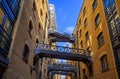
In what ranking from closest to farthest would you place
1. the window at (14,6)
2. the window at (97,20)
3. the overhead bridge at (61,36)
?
the window at (14,6), the window at (97,20), the overhead bridge at (61,36)

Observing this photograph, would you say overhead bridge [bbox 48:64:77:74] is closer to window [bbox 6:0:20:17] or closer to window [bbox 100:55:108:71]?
window [bbox 100:55:108:71]

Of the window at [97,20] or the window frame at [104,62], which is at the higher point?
the window at [97,20]

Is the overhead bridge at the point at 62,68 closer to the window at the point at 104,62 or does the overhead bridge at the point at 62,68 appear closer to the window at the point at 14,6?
the window at the point at 104,62

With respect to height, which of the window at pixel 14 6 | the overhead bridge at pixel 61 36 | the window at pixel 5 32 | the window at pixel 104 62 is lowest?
the window at pixel 104 62

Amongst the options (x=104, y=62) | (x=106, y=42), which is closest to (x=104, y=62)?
(x=104, y=62)

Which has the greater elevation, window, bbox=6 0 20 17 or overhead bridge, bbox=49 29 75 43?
overhead bridge, bbox=49 29 75 43

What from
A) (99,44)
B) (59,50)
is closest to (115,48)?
(99,44)

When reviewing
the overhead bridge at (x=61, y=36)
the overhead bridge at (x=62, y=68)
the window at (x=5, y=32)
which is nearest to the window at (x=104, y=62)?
the window at (x=5, y=32)

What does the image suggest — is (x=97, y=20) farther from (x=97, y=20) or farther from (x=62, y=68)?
(x=62, y=68)

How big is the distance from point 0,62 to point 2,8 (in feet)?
8.92

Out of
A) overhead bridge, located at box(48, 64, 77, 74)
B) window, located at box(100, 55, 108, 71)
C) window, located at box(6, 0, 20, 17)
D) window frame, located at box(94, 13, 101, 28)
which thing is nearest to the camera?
window, located at box(6, 0, 20, 17)

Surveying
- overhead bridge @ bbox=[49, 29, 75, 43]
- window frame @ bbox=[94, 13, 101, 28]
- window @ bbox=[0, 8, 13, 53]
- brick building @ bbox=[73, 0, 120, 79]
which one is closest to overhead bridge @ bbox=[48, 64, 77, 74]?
overhead bridge @ bbox=[49, 29, 75, 43]

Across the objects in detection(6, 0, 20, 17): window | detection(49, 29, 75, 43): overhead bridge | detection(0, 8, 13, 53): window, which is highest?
detection(49, 29, 75, 43): overhead bridge

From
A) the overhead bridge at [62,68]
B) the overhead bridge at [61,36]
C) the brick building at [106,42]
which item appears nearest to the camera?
the brick building at [106,42]
